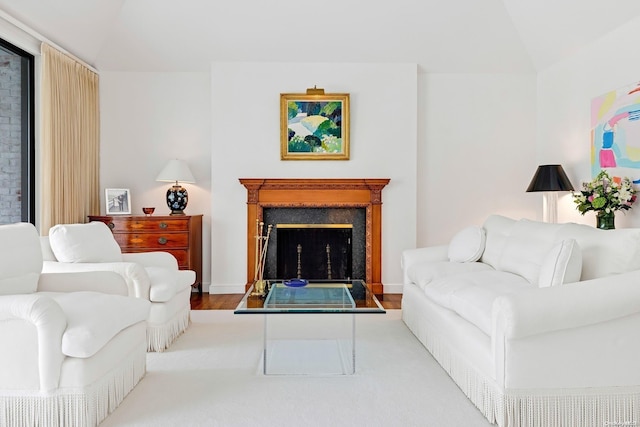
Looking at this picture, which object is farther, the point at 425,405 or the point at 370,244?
the point at 370,244

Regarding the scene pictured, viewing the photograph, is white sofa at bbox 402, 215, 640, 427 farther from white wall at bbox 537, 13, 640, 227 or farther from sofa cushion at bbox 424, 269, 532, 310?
white wall at bbox 537, 13, 640, 227

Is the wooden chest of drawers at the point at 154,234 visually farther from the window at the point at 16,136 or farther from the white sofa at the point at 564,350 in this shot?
the white sofa at the point at 564,350

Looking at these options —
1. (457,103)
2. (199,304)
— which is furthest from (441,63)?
(199,304)

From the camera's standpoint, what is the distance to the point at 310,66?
558 centimetres

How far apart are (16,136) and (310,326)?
3.15 meters

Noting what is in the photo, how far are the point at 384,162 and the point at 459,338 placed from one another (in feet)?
10.3

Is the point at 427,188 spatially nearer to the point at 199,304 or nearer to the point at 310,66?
the point at 310,66

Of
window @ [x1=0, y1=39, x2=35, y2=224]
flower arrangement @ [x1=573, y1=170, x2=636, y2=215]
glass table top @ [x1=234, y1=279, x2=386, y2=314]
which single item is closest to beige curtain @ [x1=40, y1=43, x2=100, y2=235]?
window @ [x1=0, y1=39, x2=35, y2=224]

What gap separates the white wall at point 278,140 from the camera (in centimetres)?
556

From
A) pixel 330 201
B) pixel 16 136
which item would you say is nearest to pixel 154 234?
pixel 16 136

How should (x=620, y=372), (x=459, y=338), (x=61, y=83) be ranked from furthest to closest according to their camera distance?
(x=61, y=83)
(x=459, y=338)
(x=620, y=372)

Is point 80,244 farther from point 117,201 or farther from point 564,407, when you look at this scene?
point 564,407

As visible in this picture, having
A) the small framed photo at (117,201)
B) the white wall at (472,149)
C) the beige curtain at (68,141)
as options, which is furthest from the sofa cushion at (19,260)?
the white wall at (472,149)

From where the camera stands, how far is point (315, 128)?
5.58 m
